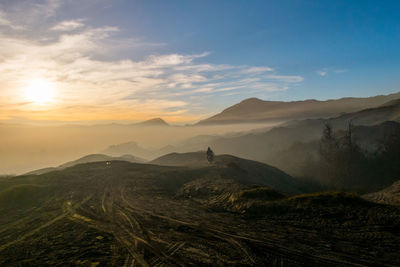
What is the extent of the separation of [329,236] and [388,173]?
83611 millimetres

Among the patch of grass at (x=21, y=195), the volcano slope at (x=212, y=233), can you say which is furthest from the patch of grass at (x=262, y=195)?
the patch of grass at (x=21, y=195)

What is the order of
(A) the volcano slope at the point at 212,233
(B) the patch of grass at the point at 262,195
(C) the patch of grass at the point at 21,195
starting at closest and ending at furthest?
1. (A) the volcano slope at the point at 212,233
2. (B) the patch of grass at the point at 262,195
3. (C) the patch of grass at the point at 21,195

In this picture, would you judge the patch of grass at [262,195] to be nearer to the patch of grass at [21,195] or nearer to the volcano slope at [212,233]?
the volcano slope at [212,233]

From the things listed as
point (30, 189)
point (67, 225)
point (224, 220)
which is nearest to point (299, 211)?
point (224, 220)

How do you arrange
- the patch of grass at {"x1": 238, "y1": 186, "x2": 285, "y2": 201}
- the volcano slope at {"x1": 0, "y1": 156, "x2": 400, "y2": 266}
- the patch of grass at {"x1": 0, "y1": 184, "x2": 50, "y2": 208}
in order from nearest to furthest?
the volcano slope at {"x1": 0, "y1": 156, "x2": 400, "y2": 266} → the patch of grass at {"x1": 238, "y1": 186, "x2": 285, "y2": 201} → the patch of grass at {"x1": 0, "y1": 184, "x2": 50, "y2": 208}

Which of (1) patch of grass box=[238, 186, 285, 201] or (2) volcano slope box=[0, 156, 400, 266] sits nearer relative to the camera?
(2) volcano slope box=[0, 156, 400, 266]

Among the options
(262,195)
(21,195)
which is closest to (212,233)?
(262,195)

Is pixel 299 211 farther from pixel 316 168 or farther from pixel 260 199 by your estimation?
pixel 316 168

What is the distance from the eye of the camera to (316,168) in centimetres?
10081

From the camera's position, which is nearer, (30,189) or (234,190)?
(234,190)

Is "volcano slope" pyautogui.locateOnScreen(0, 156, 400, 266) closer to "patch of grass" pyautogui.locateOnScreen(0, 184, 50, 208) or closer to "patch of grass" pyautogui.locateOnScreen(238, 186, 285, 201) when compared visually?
"patch of grass" pyautogui.locateOnScreen(238, 186, 285, 201)

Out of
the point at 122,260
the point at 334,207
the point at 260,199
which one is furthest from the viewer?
the point at 260,199

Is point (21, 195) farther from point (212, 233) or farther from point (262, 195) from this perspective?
point (262, 195)

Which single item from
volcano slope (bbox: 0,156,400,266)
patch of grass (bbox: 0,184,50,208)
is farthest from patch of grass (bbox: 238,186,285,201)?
patch of grass (bbox: 0,184,50,208)
